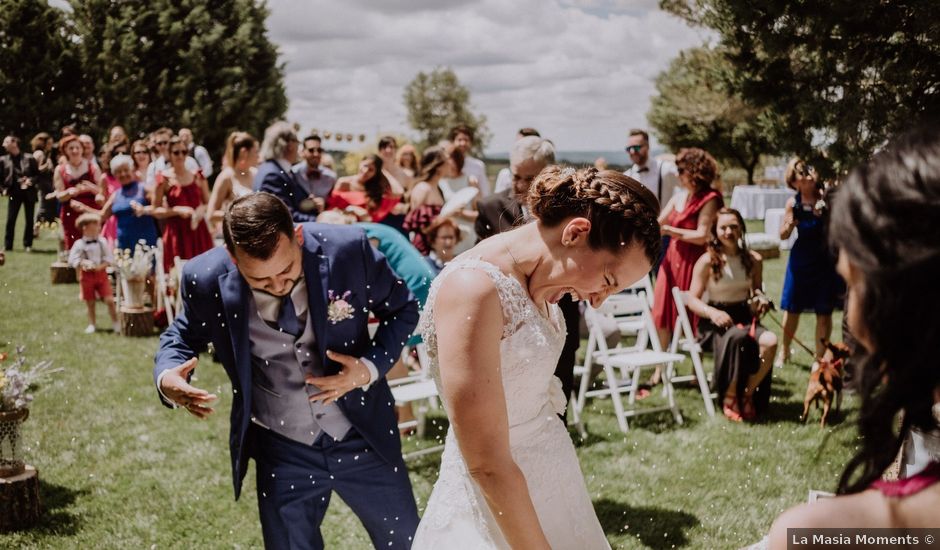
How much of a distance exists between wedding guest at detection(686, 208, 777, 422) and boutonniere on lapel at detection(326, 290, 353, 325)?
4.24 m

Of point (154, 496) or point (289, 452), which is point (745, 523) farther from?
point (154, 496)

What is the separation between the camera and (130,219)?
9.69 meters

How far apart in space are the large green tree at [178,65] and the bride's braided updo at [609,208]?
31.8 metres

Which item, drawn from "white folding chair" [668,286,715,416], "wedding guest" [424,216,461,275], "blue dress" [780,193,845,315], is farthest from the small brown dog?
"wedding guest" [424,216,461,275]

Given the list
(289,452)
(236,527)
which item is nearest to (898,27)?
(289,452)

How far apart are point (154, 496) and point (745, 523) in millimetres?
3433

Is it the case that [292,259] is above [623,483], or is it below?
above

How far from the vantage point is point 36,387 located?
7012 millimetres

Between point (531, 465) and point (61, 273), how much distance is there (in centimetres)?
1230

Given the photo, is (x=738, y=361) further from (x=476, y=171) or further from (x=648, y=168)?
(x=476, y=171)

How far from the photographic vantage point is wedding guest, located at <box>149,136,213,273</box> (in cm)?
889

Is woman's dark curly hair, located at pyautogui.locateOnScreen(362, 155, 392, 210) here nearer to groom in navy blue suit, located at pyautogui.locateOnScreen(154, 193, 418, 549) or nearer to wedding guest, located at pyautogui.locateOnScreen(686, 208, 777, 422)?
wedding guest, located at pyautogui.locateOnScreen(686, 208, 777, 422)

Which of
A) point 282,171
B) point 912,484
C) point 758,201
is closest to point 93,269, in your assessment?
point 282,171

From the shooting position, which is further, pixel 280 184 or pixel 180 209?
pixel 180 209
